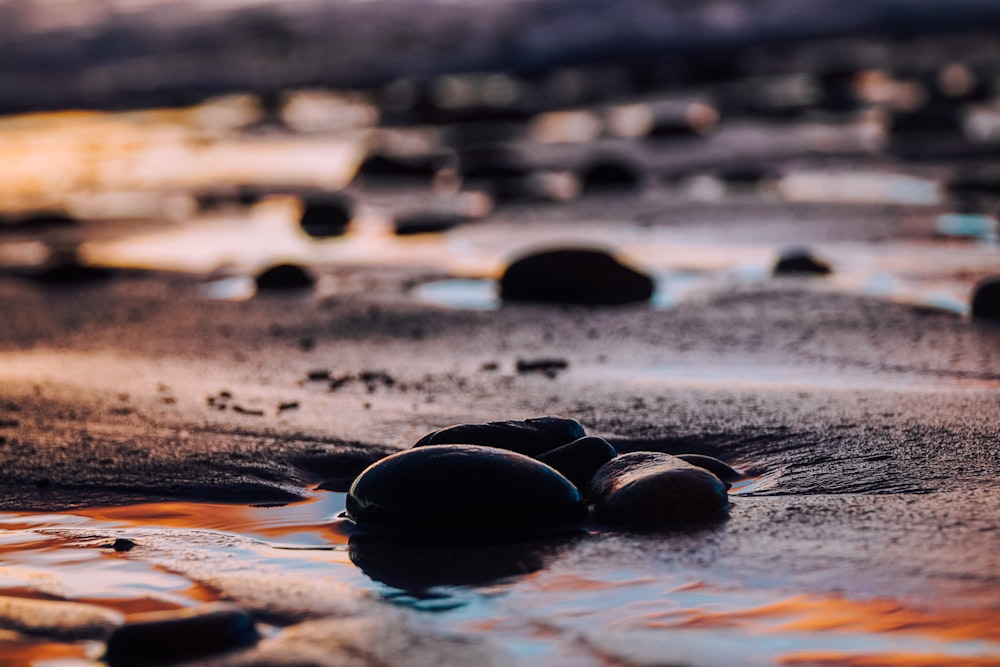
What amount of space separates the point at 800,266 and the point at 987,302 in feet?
3.58

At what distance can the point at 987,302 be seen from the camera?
447 centimetres

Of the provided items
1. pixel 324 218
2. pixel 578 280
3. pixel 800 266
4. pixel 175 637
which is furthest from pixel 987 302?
pixel 324 218

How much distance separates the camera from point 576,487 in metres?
2.70

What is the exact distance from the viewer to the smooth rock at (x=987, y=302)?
14.6 ft

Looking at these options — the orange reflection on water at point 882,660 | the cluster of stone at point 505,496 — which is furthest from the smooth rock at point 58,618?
the orange reflection on water at point 882,660

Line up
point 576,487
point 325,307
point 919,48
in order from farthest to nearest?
point 919,48, point 325,307, point 576,487

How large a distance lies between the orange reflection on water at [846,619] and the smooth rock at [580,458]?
2.34ft

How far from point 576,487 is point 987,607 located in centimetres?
93

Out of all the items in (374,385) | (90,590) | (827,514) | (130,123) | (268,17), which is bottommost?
(90,590)

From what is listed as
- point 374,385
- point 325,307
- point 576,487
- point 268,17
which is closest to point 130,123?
point 325,307

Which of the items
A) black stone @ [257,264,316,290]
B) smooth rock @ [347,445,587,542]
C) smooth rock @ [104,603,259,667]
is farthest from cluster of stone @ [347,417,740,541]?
black stone @ [257,264,316,290]

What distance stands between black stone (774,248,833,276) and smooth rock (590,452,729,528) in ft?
9.89

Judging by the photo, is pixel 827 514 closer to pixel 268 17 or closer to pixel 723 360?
pixel 723 360

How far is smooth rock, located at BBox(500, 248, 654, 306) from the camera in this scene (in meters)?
5.13
